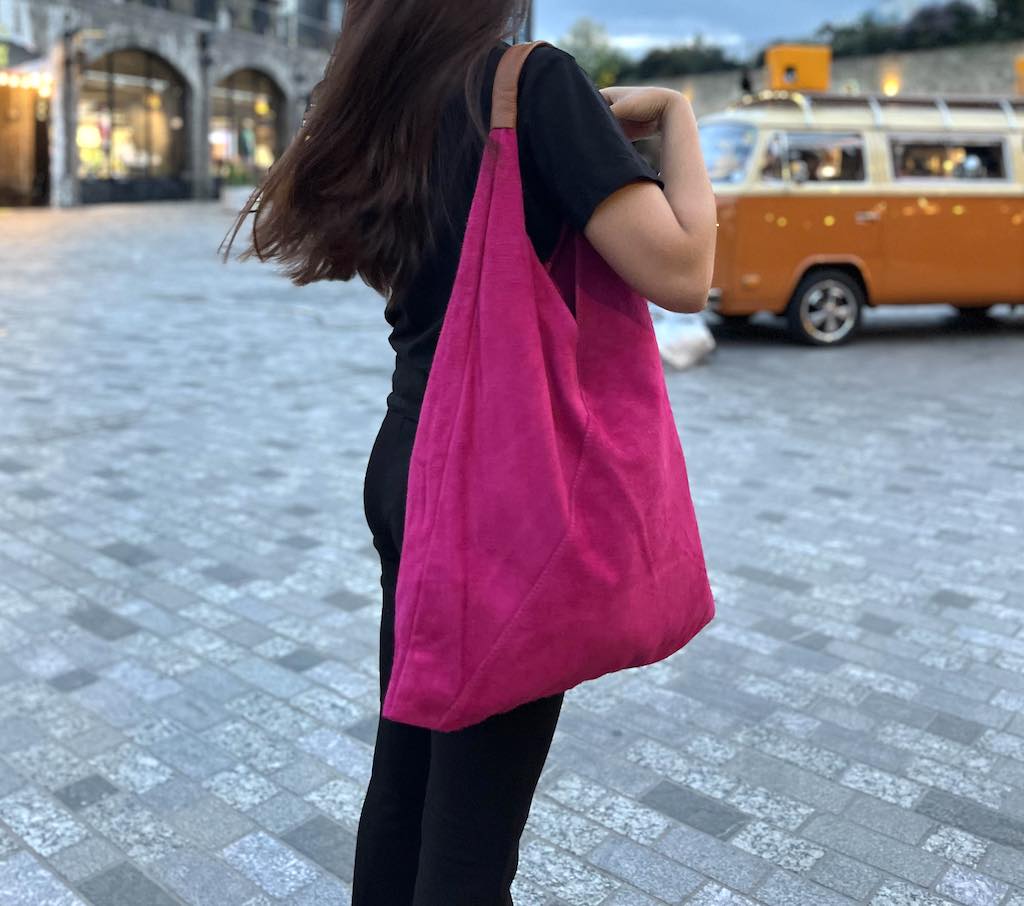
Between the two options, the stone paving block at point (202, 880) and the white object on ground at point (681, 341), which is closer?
the stone paving block at point (202, 880)

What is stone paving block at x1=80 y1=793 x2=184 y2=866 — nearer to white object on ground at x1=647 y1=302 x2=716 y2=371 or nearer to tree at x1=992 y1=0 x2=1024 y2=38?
white object on ground at x1=647 y1=302 x2=716 y2=371

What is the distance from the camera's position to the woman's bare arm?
148cm

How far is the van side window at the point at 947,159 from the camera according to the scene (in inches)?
444

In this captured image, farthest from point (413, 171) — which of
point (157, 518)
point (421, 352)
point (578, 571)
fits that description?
point (157, 518)

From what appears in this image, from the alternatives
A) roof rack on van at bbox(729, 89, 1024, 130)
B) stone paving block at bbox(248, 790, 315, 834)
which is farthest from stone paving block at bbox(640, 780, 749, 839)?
roof rack on van at bbox(729, 89, 1024, 130)

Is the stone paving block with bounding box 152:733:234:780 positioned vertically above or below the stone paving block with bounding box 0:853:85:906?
above

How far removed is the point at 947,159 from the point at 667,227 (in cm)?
1106

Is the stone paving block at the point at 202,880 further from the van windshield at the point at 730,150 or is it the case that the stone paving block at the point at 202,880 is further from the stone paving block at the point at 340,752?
the van windshield at the point at 730,150

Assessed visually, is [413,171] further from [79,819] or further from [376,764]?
[79,819]

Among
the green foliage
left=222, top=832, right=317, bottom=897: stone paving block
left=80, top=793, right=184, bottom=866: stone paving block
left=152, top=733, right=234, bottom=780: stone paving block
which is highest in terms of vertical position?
the green foliage

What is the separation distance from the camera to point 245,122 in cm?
3956

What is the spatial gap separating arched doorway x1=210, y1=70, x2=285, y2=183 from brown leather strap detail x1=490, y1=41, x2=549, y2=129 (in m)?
36.0

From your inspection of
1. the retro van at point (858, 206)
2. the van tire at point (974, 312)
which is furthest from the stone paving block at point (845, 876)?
the van tire at point (974, 312)

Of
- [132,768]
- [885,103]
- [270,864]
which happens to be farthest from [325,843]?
[885,103]
